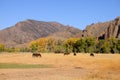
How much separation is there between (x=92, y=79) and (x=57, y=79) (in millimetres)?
3077

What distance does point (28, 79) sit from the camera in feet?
88.3

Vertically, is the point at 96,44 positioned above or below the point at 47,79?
above

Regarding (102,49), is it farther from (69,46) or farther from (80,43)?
(69,46)

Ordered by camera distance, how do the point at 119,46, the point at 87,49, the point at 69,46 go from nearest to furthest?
the point at 119,46, the point at 87,49, the point at 69,46

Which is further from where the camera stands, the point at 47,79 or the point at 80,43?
the point at 80,43

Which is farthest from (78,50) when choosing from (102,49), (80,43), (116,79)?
(116,79)

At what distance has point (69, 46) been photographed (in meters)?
193

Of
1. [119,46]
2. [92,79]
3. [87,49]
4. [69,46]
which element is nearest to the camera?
[92,79]

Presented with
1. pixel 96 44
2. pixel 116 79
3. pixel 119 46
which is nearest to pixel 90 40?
pixel 96 44

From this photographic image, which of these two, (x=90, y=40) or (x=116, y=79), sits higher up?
(x=90, y=40)

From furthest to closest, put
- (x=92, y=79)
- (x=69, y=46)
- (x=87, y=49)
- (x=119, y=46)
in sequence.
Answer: (x=69, y=46), (x=87, y=49), (x=119, y=46), (x=92, y=79)

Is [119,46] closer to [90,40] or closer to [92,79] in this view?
[90,40]

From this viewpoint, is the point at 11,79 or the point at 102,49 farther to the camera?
the point at 102,49

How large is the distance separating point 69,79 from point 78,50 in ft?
482
